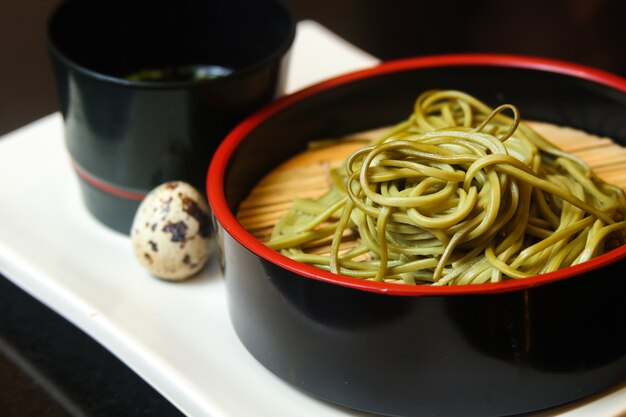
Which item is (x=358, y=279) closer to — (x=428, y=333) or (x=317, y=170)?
(x=428, y=333)

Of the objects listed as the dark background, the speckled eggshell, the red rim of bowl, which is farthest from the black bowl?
the dark background

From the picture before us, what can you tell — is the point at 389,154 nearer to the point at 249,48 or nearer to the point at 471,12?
the point at 249,48

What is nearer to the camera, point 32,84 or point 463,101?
point 463,101

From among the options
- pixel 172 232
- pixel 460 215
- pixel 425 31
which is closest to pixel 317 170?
pixel 172 232

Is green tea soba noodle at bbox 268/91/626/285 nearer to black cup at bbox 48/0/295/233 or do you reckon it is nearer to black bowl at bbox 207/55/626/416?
black bowl at bbox 207/55/626/416

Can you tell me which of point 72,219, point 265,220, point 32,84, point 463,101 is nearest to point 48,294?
point 72,219

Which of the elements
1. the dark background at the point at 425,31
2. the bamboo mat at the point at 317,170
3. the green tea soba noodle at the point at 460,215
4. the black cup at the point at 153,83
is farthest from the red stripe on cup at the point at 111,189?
the dark background at the point at 425,31
